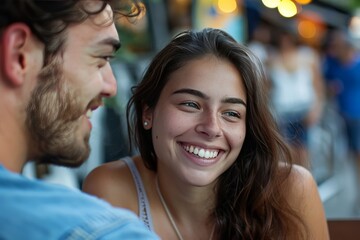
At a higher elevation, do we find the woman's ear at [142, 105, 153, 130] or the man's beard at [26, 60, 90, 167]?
the man's beard at [26, 60, 90, 167]

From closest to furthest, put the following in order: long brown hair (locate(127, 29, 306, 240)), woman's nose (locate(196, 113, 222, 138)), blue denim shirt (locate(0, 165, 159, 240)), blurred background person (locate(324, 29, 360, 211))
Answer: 1. blue denim shirt (locate(0, 165, 159, 240))
2. woman's nose (locate(196, 113, 222, 138))
3. long brown hair (locate(127, 29, 306, 240))
4. blurred background person (locate(324, 29, 360, 211))

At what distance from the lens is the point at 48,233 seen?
3.51 ft

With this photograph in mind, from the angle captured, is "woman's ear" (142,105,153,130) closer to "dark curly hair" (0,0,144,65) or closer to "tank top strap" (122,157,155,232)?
"tank top strap" (122,157,155,232)

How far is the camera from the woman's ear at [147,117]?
2557mm

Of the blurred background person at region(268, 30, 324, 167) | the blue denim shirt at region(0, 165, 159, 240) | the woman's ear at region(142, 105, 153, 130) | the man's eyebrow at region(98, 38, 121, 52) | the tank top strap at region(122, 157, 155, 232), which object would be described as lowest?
the blurred background person at region(268, 30, 324, 167)

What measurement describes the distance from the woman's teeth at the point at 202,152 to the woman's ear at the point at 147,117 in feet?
0.90

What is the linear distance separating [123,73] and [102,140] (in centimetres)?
118

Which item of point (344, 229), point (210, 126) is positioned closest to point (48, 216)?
point (210, 126)

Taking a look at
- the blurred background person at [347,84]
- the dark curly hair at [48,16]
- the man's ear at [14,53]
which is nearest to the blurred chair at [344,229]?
the dark curly hair at [48,16]

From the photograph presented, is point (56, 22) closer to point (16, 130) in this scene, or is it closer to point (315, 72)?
point (16, 130)

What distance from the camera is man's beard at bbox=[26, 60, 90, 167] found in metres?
1.29

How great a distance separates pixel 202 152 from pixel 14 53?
3.86ft

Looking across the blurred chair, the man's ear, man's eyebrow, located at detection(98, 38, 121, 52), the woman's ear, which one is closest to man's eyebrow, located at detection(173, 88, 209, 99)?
the woman's ear

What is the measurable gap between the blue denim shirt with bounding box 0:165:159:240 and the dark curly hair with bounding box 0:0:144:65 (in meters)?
0.30
